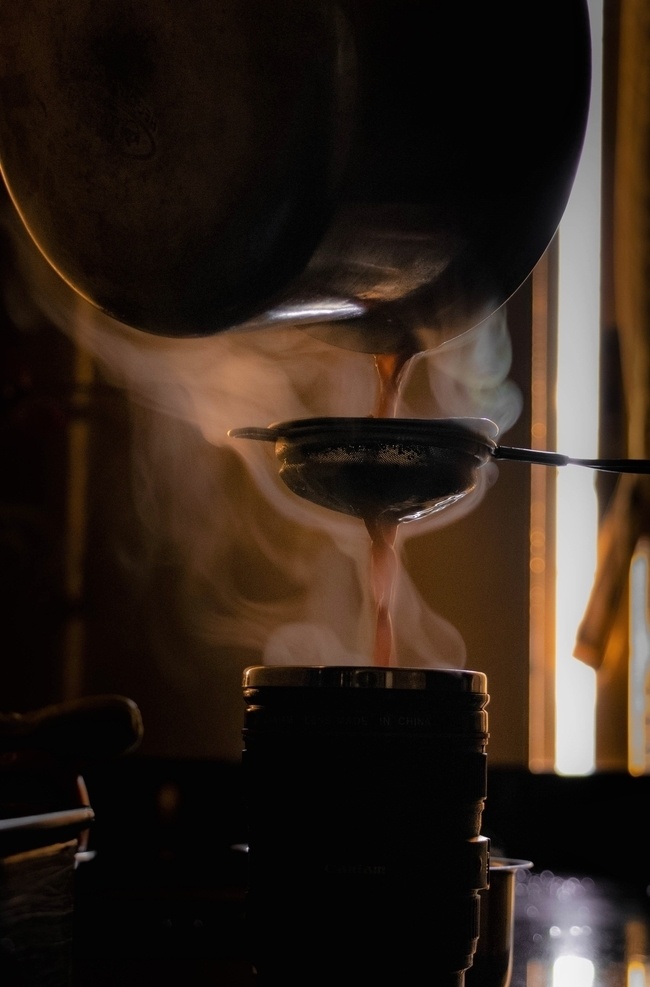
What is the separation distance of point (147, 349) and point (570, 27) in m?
Result: 1.39

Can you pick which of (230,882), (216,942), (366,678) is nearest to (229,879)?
Answer: (230,882)

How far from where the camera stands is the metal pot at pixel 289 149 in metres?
0.46

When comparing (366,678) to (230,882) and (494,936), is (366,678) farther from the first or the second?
(230,882)

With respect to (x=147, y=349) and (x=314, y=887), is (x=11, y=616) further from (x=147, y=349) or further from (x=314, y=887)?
(x=314, y=887)

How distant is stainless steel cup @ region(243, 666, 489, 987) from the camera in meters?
0.50

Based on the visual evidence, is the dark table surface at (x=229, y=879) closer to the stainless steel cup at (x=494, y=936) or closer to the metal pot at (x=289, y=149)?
the stainless steel cup at (x=494, y=936)

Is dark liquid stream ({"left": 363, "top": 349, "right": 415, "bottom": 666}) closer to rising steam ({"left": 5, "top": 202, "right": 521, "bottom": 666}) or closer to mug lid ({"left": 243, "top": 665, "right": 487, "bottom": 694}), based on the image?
mug lid ({"left": 243, "top": 665, "right": 487, "bottom": 694})

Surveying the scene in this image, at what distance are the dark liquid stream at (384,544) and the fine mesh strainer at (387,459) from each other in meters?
0.02

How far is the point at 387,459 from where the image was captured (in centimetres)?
53

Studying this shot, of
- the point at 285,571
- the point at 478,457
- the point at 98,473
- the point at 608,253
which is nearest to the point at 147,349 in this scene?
the point at 98,473

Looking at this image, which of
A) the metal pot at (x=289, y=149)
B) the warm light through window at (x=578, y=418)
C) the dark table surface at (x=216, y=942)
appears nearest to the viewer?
the metal pot at (x=289, y=149)

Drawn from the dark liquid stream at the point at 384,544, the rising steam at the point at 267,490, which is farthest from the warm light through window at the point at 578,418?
the dark liquid stream at the point at 384,544

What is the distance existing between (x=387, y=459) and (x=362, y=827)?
18 centimetres

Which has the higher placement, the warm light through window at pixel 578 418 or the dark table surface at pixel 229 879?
the warm light through window at pixel 578 418
